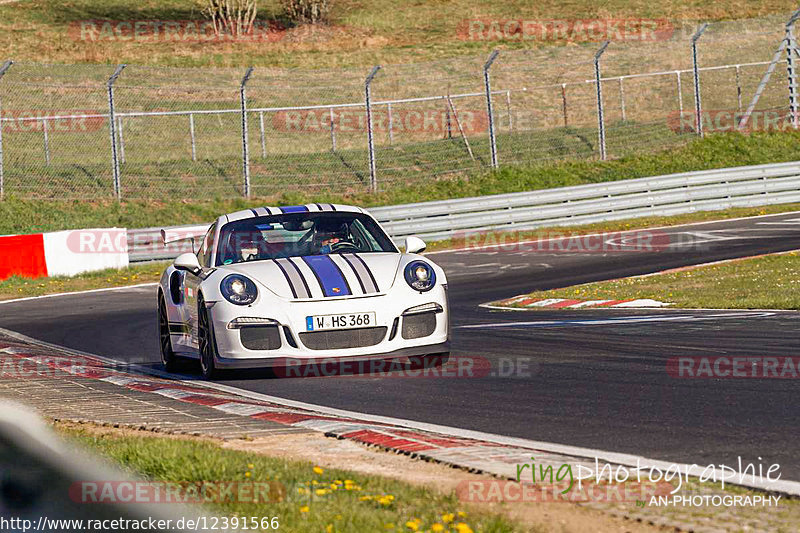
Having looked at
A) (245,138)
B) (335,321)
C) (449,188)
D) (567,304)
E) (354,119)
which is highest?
(354,119)

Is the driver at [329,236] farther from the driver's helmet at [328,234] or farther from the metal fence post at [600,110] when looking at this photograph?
the metal fence post at [600,110]

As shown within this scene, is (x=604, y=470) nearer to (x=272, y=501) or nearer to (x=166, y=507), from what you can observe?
(x=272, y=501)

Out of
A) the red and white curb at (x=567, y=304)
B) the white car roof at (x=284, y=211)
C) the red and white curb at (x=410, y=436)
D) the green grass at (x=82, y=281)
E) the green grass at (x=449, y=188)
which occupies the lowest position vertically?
the red and white curb at (x=567, y=304)

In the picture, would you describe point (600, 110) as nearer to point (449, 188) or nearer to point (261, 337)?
point (449, 188)

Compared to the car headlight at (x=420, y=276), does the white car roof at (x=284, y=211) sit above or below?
above

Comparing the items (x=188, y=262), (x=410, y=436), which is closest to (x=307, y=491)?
(x=410, y=436)

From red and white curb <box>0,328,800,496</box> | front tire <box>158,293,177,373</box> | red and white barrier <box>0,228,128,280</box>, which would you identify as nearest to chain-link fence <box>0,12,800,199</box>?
red and white barrier <box>0,228,128,280</box>

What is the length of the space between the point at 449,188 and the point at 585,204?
5.34m

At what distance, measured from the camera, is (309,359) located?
8.80 m

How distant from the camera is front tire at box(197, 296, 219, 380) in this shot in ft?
29.8

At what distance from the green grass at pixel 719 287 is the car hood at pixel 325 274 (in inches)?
209

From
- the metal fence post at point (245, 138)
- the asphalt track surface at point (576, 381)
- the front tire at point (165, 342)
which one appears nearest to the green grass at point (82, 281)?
the asphalt track surface at point (576, 381)

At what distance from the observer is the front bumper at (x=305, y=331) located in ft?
28.7

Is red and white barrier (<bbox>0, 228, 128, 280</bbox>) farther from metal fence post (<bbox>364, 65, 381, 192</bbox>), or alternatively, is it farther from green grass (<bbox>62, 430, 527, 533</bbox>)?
green grass (<bbox>62, 430, 527, 533</bbox>)
